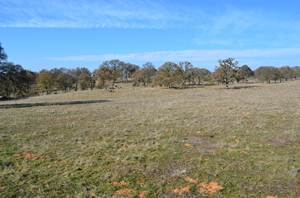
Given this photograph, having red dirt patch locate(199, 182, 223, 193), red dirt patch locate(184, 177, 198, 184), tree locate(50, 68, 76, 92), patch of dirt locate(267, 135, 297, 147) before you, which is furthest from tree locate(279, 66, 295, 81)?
red dirt patch locate(199, 182, 223, 193)

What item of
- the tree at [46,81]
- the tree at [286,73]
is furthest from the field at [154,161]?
the tree at [286,73]

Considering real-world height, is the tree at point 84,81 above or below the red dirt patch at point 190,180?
above

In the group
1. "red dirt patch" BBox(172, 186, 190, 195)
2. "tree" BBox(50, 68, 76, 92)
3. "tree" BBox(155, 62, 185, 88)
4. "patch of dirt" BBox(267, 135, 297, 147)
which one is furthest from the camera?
"tree" BBox(50, 68, 76, 92)

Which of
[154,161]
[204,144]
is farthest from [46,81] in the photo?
[154,161]

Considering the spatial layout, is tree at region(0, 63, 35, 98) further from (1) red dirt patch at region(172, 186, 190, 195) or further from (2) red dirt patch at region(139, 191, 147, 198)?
(1) red dirt patch at region(172, 186, 190, 195)

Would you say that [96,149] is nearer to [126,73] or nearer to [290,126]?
[290,126]

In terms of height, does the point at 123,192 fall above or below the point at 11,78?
below

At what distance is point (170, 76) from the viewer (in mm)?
106062

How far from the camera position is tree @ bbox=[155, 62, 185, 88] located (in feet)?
346

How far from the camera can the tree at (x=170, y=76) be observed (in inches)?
4157

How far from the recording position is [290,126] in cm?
2266

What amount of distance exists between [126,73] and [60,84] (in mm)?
54599

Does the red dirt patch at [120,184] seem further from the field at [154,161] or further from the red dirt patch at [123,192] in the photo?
the red dirt patch at [123,192]

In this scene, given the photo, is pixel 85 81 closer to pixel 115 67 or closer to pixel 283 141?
pixel 115 67
